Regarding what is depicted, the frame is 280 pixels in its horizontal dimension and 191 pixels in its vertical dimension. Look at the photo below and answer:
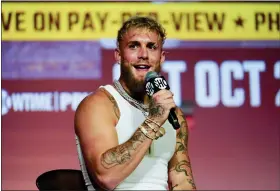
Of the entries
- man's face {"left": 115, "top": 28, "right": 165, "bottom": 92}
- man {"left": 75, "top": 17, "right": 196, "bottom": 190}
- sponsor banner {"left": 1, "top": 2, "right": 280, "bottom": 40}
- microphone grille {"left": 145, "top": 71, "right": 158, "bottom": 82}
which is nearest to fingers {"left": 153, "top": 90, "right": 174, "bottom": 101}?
man {"left": 75, "top": 17, "right": 196, "bottom": 190}

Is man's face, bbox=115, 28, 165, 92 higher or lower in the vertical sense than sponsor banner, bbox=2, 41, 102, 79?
higher

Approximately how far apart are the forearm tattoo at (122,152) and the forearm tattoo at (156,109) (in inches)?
3.3

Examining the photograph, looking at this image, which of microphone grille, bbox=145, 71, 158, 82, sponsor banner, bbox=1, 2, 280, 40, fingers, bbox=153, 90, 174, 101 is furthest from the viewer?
sponsor banner, bbox=1, 2, 280, 40

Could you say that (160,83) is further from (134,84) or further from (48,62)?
(48,62)

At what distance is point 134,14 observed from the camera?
3.90 metres

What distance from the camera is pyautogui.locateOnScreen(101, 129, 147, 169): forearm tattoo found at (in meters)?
2.06

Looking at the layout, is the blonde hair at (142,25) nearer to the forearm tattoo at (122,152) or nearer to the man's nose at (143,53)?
the man's nose at (143,53)

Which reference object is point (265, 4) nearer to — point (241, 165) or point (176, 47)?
point (176, 47)

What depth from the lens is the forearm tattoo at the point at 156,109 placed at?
2.04 metres

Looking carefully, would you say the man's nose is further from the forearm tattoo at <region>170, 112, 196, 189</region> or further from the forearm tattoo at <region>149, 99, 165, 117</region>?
the forearm tattoo at <region>170, 112, 196, 189</region>

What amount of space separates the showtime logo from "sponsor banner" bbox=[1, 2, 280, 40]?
0.37m

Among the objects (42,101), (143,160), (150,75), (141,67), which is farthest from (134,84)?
(42,101)

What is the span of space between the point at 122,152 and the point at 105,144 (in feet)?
0.32

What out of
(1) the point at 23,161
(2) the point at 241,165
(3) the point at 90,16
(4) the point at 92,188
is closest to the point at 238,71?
(2) the point at 241,165
